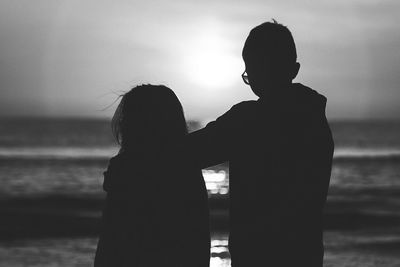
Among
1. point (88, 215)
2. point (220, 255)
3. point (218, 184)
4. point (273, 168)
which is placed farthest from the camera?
point (218, 184)

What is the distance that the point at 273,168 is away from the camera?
2.54m

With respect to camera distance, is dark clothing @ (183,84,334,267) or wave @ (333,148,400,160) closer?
dark clothing @ (183,84,334,267)

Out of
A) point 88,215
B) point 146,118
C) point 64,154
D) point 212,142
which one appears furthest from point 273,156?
point 64,154

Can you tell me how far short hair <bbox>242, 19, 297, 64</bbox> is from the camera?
2547 mm

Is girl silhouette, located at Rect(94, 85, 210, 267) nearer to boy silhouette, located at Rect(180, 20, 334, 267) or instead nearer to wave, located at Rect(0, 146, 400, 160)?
boy silhouette, located at Rect(180, 20, 334, 267)

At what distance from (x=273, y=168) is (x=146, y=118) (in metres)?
0.56

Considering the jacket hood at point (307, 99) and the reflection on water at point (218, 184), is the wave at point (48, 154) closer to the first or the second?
the reflection on water at point (218, 184)

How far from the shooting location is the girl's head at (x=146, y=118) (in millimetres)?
2693

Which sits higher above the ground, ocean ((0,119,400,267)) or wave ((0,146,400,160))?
wave ((0,146,400,160))

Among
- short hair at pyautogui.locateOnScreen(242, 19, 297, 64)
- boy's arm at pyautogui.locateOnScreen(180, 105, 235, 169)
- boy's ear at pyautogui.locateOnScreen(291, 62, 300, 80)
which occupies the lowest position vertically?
boy's arm at pyautogui.locateOnScreen(180, 105, 235, 169)

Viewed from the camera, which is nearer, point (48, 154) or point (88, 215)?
point (88, 215)

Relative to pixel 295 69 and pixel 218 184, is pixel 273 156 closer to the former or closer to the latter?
pixel 295 69

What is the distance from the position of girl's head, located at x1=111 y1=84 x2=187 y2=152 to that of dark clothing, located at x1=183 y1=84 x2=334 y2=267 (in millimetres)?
193

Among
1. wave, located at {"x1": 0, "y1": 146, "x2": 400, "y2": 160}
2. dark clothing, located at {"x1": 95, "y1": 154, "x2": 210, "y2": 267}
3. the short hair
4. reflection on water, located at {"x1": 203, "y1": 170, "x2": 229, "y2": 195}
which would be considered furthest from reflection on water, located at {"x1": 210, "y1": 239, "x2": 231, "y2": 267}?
wave, located at {"x1": 0, "y1": 146, "x2": 400, "y2": 160}
